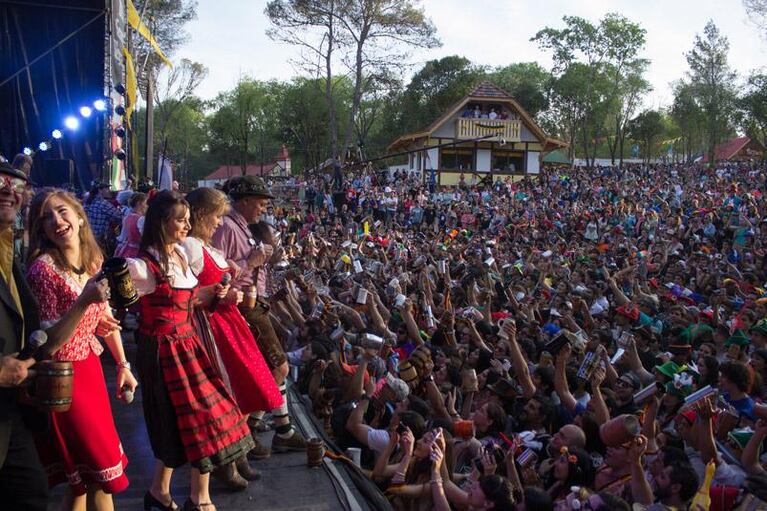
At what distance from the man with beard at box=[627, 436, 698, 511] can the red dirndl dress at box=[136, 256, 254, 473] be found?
201 centimetres

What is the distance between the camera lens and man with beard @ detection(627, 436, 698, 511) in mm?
3547

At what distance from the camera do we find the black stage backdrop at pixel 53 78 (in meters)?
11.1

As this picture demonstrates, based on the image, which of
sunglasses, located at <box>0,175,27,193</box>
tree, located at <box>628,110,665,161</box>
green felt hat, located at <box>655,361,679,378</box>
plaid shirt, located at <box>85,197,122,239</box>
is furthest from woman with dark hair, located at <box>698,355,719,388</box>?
tree, located at <box>628,110,665,161</box>

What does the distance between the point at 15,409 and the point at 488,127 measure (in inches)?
1334

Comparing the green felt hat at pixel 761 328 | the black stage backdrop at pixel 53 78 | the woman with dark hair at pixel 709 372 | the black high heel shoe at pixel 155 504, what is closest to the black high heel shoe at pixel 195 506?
the black high heel shoe at pixel 155 504

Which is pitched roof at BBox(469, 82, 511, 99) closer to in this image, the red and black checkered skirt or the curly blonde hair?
the red and black checkered skirt

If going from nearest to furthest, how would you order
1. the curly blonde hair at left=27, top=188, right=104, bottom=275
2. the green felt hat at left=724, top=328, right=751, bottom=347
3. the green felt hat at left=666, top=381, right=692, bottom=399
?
1. the curly blonde hair at left=27, top=188, right=104, bottom=275
2. the green felt hat at left=666, top=381, right=692, bottom=399
3. the green felt hat at left=724, top=328, right=751, bottom=347

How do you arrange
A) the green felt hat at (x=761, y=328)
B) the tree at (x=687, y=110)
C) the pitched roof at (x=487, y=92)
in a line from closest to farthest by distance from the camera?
the green felt hat at (x=761, y=328), the pitched roof at (x=487, y=92), the tree at (x=687, y=110)

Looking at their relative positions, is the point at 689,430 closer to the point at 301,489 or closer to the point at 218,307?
the point at 301,489

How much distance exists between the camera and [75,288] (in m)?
2.63

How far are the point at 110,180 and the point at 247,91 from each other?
140 ft

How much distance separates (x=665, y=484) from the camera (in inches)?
143

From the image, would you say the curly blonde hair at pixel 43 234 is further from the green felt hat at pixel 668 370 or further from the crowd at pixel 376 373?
the green felt hat at pixel 668 370

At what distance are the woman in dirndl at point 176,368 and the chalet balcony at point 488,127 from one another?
106 ft
